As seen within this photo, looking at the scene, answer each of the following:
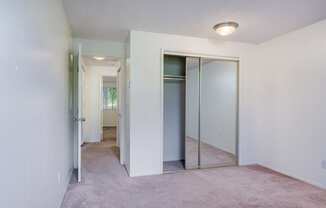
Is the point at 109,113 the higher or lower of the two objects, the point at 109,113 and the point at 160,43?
the lower

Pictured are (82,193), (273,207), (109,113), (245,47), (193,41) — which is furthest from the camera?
(109,113)

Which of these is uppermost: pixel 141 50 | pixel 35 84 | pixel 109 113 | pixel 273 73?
pixel 141 50

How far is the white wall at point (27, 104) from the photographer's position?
3.50ft

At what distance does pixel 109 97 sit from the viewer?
10.6m

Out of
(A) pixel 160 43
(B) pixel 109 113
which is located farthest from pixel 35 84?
(B) pixel 109 113

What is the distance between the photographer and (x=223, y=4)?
261 centimetres

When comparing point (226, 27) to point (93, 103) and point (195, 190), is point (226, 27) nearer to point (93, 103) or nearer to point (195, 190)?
point (195, 190)

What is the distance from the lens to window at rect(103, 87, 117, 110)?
413 inches

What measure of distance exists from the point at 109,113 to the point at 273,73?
325 inches

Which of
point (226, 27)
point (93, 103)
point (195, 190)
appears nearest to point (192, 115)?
point (195, 190)

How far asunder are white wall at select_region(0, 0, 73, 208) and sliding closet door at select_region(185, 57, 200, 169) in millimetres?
2418

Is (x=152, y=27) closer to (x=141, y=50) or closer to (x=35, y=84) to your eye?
(x=141, y=50)

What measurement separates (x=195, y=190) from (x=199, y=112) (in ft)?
4.94

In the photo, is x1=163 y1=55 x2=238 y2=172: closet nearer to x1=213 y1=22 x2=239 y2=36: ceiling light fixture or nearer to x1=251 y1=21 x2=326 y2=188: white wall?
x1=251 y1=21 x2=326 y2=188: white wall
